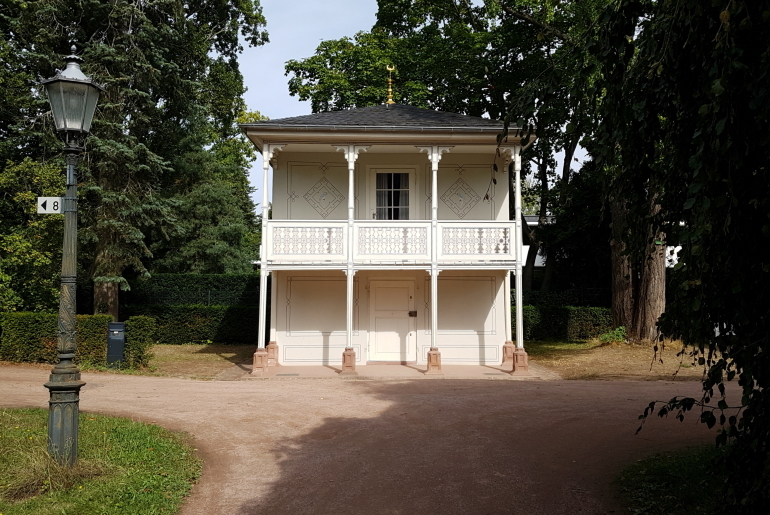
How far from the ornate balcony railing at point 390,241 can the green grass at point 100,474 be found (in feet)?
25.2

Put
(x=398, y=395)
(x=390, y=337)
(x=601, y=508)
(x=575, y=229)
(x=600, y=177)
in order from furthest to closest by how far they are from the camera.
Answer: (x=575, y=229) → (x=390, y=337) → (x=398, y=395) → (x=601, y=508) → (x=600, y=177)

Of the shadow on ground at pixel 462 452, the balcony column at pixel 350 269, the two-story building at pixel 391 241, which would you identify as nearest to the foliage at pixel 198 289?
the two-story building at pixel 391 241

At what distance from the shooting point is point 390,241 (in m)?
15.1

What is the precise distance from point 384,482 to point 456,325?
406 inches

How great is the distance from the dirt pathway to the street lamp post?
A: 1382 millimetres

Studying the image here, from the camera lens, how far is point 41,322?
14953 millimetres

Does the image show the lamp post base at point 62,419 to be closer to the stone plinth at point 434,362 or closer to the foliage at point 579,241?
the stone plinth at point 434,362

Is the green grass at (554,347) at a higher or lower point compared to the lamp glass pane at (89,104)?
lower

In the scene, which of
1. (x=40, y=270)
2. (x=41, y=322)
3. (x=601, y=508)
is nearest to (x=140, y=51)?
(x=40, y=270)

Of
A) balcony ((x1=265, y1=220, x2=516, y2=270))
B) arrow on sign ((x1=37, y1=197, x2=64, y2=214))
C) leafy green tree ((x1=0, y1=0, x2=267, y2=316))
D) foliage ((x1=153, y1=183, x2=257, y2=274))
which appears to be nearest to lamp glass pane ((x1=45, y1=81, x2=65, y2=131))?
arrow on sign ((x1=37, y1=197, x2=64, y2=214))

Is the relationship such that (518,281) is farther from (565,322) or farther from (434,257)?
(565,322)

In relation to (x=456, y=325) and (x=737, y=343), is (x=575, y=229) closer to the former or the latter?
(x=456, y=325)

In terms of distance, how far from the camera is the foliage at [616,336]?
1980 centimetres

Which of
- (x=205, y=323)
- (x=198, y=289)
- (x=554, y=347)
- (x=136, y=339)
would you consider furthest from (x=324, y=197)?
(x=554, y=347)
